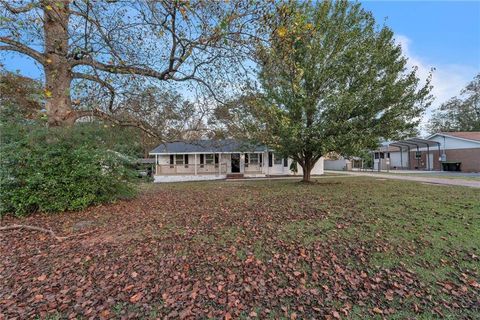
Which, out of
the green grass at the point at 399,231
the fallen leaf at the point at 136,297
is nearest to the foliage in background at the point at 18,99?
the fallen leaf at the point at 136,297

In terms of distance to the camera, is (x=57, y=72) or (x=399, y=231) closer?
(x=399, y=231)

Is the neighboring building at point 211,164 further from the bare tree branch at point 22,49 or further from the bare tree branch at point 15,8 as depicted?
the bare tree branch at point 15,8

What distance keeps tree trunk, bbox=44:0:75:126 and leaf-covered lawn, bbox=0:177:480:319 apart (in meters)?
2.83

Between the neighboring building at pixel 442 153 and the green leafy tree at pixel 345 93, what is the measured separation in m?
17.4

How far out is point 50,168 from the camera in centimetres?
606

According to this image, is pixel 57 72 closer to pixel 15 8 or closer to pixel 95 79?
pixel 95 79

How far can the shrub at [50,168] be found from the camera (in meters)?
5.88

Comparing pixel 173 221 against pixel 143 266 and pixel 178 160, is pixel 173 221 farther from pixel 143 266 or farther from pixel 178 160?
pixel 178 160

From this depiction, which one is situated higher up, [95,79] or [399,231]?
[95,79]

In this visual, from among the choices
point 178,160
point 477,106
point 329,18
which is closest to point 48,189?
point 329,18

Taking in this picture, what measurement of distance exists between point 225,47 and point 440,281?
5.46 m

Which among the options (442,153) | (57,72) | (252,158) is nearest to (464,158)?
(442,153)

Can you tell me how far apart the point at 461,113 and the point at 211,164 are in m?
40.7

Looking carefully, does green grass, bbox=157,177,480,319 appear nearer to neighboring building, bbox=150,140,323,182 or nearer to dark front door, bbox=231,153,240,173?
neighboring building, bbox=150,140,323,182
